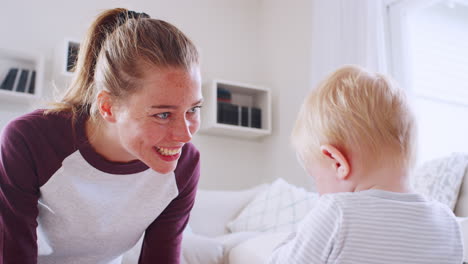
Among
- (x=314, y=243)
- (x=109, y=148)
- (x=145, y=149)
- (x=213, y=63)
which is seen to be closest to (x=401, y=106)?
(x=314, y=243)

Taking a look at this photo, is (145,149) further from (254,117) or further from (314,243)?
(254,117)

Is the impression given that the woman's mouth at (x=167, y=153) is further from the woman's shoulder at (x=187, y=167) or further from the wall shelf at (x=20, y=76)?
the wall shelf at (x=20, y=76)

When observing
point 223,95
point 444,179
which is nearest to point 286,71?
point 223,95

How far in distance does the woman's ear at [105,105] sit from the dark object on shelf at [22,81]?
192 centimetres

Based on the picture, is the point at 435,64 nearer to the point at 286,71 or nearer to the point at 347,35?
the point at 347,35

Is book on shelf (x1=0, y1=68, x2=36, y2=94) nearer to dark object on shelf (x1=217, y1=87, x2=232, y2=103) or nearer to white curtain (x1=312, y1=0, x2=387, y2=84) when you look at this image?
dark object on shelf (x1=217, y1=87, x2=232, y2=103)

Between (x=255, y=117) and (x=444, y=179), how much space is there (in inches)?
67.7

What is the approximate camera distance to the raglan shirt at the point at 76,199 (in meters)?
1.13

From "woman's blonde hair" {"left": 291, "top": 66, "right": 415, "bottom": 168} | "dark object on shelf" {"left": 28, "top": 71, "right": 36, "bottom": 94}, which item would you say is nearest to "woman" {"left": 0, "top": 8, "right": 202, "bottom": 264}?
"woman's blonde hair" {"left": 291, "top": 66, "right": 415, "bottom": 168}

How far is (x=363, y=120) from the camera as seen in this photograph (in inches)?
33.8

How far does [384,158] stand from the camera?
86cm

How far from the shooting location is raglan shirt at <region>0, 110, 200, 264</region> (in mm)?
1133

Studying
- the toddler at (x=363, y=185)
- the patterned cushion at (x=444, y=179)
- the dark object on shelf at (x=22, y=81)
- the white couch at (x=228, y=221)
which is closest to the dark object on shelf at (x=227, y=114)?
the white couch at (x=228, y=221)

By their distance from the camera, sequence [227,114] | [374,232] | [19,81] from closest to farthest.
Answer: [374,232] → [19,81] → [227,114]
